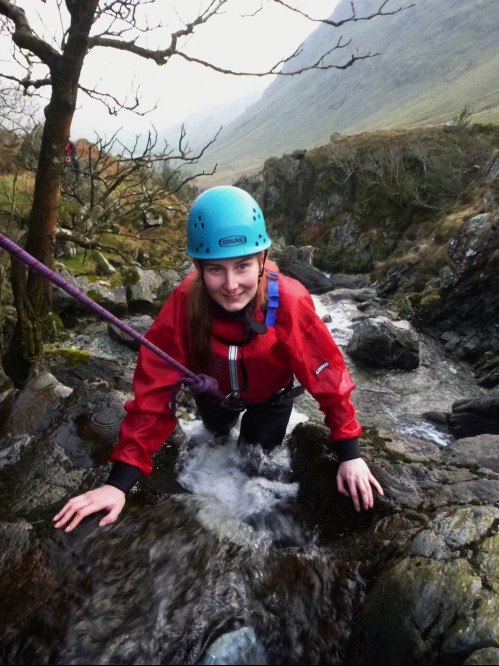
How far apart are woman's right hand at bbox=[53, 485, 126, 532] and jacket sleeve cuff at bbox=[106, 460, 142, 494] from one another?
3 cm

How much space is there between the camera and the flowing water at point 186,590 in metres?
2.28

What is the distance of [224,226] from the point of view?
2.97m

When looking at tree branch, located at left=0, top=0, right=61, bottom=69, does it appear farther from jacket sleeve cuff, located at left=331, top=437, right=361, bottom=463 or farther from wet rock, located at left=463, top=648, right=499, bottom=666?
wet rock, located at left=463, top=648, right=499, bottom=666

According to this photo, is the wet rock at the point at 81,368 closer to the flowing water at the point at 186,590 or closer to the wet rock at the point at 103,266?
the flowing water at the point at 186,590

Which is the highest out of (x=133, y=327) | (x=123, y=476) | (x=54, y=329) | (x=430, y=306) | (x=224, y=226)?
(x=224, y=226)

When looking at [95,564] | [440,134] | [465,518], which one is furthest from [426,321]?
[440,134]

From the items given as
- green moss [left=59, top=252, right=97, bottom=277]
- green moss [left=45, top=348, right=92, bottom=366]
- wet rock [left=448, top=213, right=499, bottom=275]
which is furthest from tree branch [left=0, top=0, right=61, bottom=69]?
wet rock [left=448, top=213, right=499, bottom=275]

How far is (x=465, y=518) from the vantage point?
262cm

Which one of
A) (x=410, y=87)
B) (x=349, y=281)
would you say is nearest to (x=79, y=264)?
(x=349, y=281)

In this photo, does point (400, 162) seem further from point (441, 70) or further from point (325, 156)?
point (441, 70)

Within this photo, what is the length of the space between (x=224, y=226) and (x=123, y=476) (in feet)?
6.26

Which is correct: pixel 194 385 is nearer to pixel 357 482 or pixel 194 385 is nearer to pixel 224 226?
pixel 224 226

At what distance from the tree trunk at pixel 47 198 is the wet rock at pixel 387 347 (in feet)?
35.3

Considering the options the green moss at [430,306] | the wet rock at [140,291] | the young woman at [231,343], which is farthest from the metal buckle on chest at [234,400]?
the green moss at [430,306]
